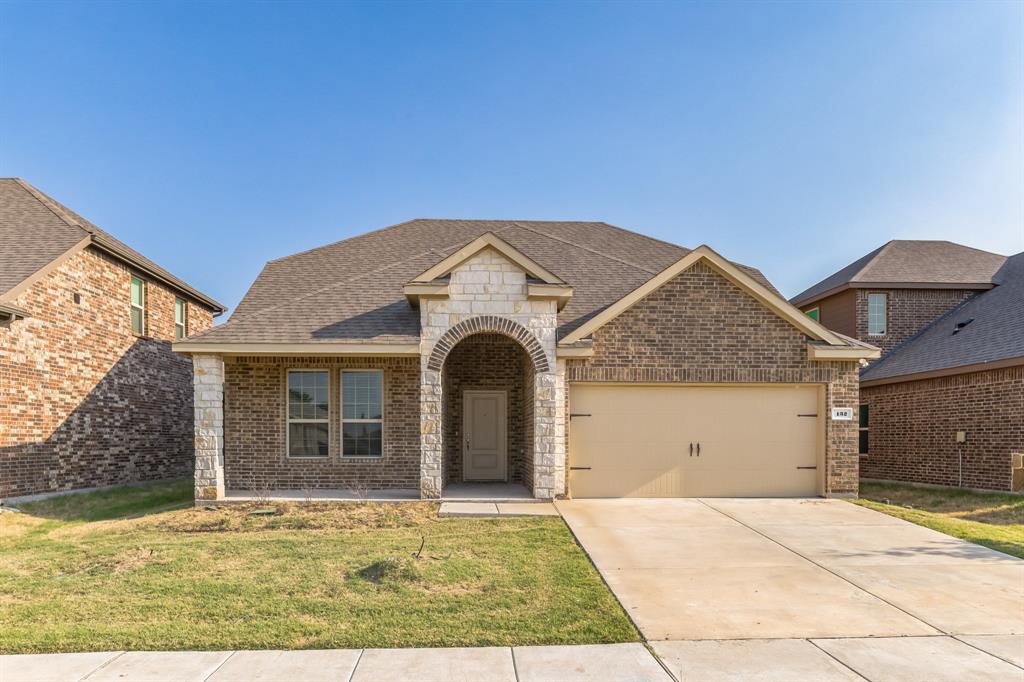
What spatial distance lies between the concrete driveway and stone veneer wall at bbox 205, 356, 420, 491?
4048 millimetres

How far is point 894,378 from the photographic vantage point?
17281 millimetres

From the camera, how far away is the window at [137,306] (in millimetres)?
16922

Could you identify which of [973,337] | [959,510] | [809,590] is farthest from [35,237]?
[973,337]

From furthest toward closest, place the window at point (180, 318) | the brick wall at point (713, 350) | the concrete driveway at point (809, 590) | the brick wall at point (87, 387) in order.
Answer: the window at point (180, 318) < the brick wall at point (87, 387) < the brick wall at point (713, 350) < the concrete driveway at point (809, 590)

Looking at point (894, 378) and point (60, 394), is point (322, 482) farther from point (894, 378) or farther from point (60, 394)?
point (894, 378)

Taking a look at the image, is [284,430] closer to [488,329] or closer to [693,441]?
[488,329]

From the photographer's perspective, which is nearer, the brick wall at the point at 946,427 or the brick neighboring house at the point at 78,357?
the brick neighboring house at the point at 78,357

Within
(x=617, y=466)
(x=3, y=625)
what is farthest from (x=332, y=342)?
(x=3, y=625)

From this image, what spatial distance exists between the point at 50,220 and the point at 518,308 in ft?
36.4

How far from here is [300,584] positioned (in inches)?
281

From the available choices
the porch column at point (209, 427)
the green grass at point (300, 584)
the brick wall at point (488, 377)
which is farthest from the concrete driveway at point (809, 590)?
the porch column at point (209, 427)

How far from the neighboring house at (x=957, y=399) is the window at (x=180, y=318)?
1929cm

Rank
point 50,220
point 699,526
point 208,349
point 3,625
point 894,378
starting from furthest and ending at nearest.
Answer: point 894,378 → point 50,220 → point 208,349 → point 699,526 → point 3,625

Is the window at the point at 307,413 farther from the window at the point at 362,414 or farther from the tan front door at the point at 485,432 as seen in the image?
the tan front door at the point at 485,432
